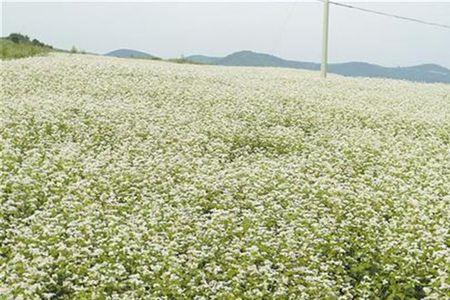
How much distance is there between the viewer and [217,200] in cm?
1366

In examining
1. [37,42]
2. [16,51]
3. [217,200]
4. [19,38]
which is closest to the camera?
[217,200]

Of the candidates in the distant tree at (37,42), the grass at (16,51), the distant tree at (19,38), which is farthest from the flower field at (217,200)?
the distant tree at (37,42)

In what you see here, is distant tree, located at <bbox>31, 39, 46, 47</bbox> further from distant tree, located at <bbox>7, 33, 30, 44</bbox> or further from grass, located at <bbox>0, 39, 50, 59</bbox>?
grass, located at <bbox>0, 39, 50, 59</bbox>

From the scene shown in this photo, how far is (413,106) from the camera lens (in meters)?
29.0

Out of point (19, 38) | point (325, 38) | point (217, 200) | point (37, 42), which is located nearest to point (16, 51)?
point (37, 42)

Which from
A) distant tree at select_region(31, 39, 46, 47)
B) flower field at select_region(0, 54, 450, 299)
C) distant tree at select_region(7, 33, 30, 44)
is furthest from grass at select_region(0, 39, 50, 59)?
flower field at select_region(0, 54, 450, 299)

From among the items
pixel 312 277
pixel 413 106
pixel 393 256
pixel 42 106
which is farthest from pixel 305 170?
pixel 413 106

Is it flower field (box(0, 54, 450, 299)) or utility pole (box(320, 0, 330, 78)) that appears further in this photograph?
utility pole (box(320, 0, 330, 78))

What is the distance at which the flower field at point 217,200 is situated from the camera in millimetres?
9828

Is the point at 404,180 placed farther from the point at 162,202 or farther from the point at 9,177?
the point at 9,177

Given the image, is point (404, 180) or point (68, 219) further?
point (404, 180)

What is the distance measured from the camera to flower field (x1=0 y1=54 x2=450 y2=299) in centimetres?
983

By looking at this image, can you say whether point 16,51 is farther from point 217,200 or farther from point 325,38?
point 217,200

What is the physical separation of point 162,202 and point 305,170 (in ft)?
16.3
